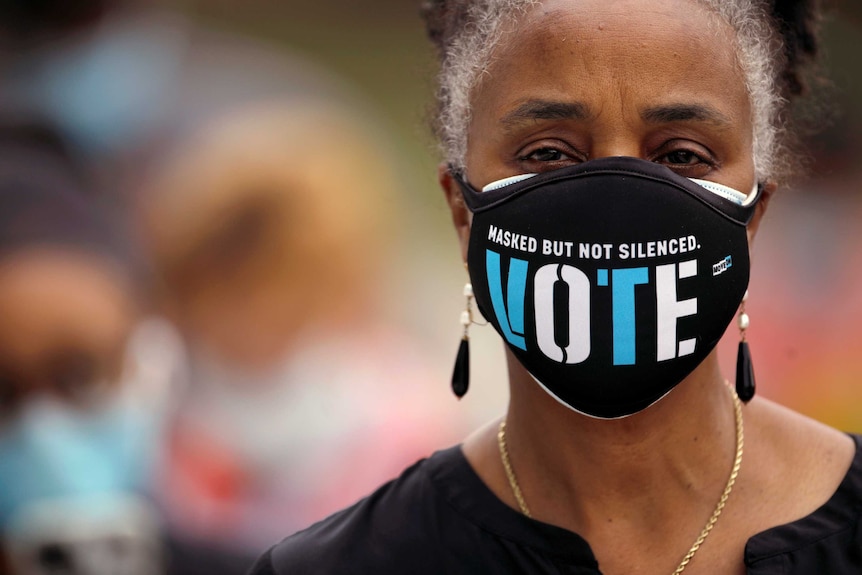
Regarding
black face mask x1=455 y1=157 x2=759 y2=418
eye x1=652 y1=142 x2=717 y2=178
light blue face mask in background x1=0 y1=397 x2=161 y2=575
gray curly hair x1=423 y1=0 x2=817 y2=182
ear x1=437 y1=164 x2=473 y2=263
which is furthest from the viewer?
light blue face mask in background x1=0 y1=397 x2=161 y2=575

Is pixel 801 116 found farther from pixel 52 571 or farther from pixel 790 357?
pixel 52 571

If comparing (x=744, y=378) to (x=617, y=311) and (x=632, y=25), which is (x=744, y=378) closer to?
(x=617, y=311)

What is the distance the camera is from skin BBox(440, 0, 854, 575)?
1.98m

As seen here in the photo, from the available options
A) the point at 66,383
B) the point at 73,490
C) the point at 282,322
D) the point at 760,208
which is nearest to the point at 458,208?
the point at 760,208

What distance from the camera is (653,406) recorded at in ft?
6.88

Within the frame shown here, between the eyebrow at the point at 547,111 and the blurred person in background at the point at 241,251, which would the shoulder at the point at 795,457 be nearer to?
the eyebrow at the point at 547,111

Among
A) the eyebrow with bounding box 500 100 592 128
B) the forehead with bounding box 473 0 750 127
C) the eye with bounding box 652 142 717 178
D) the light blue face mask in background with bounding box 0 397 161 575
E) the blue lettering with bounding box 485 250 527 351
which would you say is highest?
the forehead with bounding box 473 0 750 127

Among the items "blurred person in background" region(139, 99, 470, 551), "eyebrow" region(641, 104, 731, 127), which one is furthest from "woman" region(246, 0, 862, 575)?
"blurred person in background" region(139, 99, 470, 551)

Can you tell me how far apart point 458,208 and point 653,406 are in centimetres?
58

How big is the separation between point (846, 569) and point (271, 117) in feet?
12.7

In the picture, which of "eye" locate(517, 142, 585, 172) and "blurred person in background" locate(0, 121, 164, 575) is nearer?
"eye" locate(517, 142, 585, 172)

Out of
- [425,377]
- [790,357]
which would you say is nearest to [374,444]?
[425,377]

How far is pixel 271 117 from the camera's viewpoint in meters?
5.29

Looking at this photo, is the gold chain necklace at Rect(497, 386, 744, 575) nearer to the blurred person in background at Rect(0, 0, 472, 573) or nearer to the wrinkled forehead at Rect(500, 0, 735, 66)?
the wrinkled forehead at Rect(500, 0, 735, 66)
